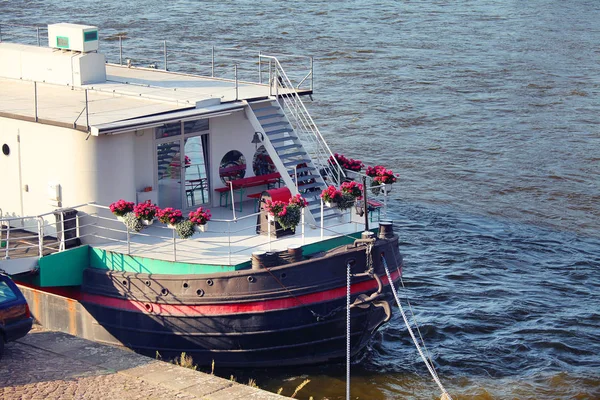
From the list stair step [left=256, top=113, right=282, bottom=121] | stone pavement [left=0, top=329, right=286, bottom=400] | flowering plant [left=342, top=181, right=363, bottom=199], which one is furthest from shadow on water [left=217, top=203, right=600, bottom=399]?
stair step [left=256, top=113, right=282, bottom=121]

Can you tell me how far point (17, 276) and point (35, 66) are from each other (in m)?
5.30

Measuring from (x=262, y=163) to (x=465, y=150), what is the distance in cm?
1304

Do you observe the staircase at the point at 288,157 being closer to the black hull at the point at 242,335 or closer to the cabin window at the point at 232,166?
the cabin window at the point at 232,166

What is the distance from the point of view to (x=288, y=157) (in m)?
16.9

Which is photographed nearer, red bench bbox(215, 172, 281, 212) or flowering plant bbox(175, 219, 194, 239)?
flowering plant bbox(175, 219, 194, 239)

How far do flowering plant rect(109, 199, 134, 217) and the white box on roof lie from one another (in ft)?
14.7

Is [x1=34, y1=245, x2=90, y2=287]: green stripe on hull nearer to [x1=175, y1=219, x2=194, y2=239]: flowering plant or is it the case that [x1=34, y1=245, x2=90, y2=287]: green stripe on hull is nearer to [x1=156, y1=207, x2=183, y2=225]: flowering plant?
[x1=156, y1=207, x2=183, y2=225]: flowering plant

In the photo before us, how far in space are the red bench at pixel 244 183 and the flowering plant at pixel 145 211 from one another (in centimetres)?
239

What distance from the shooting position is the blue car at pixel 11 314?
1327 centimetres

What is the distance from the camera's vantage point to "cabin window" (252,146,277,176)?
17.8 metres

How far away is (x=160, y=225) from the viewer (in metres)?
16.4

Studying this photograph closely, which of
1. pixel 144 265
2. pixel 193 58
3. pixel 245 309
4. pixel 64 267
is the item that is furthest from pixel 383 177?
pixel 193 58

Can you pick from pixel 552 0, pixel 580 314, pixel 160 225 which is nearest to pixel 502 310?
pixel 580 314

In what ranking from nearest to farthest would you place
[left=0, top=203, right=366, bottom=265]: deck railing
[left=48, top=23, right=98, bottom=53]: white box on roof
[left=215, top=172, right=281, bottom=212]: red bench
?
[left=0, top=203, right=366, bottom=265]: deck railing → [left=215, top=172, right=281, bottom=212]: red bench → [left=48, top=23, right=98, bottom=53]: white box on roof
